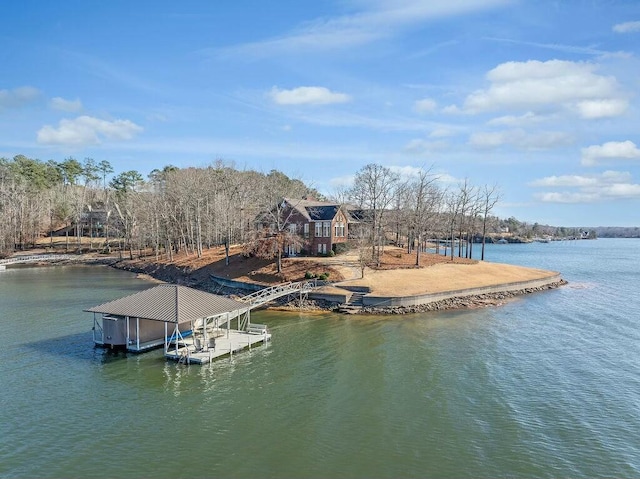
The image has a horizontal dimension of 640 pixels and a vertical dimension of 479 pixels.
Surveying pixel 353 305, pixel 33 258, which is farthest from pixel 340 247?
pixel 33 258

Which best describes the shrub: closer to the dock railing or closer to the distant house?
the distant house

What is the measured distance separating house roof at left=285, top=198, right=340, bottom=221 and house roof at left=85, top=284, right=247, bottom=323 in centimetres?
2828

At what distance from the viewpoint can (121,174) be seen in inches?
4306

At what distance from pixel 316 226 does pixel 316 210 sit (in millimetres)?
2649

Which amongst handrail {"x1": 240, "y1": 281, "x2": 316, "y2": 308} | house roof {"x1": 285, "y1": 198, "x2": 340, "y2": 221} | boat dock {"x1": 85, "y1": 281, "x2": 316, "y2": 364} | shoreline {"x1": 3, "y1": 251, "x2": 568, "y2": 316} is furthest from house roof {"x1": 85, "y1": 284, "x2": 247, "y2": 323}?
house roof {"x1": 285, "y1": 198, "x2": 340, "y2": 221}

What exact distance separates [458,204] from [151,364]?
5876 centimetres

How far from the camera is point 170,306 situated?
27438mm

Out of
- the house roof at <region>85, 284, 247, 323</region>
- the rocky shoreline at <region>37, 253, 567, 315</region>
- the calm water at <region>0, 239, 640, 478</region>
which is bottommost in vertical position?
the calm water at <region>0, 239, 640, 478</region>

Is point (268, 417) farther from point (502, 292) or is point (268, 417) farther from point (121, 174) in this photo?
point (121, 174)

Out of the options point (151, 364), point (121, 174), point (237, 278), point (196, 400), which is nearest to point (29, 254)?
point (121, 174)

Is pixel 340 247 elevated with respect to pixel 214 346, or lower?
elevated

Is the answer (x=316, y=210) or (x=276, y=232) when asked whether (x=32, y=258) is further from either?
(x=316, y=210)

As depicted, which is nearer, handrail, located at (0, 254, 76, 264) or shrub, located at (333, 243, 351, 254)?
shrub, located at (333, 243, 351, 254)

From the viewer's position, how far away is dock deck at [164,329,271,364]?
1051 inches
